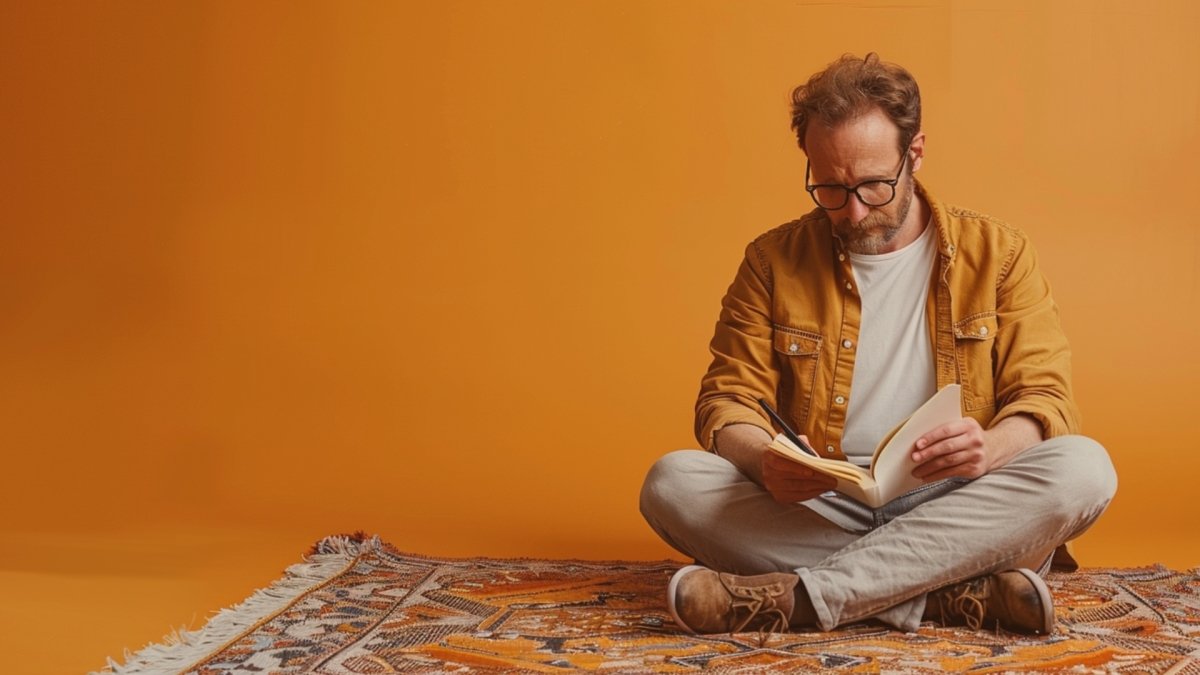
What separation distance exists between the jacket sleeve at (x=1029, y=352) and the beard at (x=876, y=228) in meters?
0.26

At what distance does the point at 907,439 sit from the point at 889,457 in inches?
1.9

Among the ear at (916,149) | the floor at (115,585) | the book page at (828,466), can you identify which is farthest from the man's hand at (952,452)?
the floor at (115,585)

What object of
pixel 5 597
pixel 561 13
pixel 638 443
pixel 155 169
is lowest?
pixel 5 597

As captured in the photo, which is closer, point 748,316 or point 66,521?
point 748,316

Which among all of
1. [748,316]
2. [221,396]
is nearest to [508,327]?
[221,396]

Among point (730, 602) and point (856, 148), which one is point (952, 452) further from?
point (856, 148)

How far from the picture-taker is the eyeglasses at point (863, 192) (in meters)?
3.12

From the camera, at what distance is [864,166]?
3.11 metres

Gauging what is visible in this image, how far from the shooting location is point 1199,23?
519 cm

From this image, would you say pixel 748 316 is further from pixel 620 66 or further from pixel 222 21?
pixel 222 21

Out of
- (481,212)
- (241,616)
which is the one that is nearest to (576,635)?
(241,616)

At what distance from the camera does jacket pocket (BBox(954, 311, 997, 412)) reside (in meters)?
3.17

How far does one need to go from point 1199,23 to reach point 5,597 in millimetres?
4408

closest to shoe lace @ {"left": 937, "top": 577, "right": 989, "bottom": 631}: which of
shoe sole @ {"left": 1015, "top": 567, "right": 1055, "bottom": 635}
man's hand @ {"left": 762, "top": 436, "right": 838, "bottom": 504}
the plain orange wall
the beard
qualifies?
shoe sole @ {"left": 1015, "top": 567, "right": 1055, "bottom": 635}
